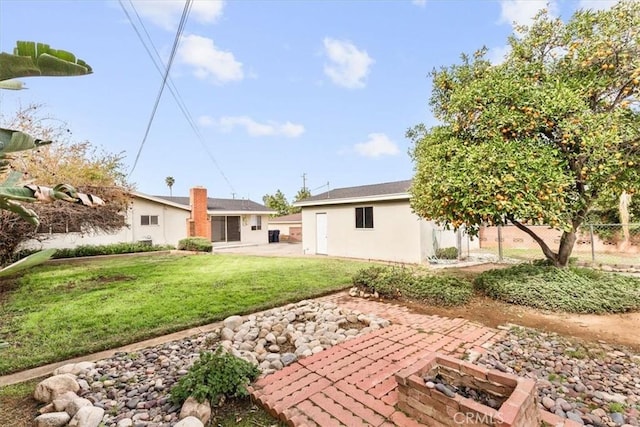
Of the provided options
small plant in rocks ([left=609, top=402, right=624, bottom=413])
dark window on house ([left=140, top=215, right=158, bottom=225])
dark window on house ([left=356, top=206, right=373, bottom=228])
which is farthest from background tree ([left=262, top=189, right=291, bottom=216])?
small plant in rocks ([left=609, top=402, right=624, bottom=413])

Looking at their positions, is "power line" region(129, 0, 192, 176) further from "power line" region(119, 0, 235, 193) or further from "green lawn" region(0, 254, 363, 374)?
"green lawn" region(0, 254, 363, 374)

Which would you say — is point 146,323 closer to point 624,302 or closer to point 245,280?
point 245,280

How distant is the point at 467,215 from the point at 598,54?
12.0ft

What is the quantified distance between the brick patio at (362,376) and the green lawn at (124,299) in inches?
89.2

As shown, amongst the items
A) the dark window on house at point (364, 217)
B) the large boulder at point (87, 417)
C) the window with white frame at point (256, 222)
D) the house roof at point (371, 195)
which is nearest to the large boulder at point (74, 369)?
the large boulder at point (87, 417)

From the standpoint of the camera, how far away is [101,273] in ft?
30.2

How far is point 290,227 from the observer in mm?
27594

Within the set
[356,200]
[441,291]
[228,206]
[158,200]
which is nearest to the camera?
[441,291]

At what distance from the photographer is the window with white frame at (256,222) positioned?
2220 centimetres

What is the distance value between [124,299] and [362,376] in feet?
18.3

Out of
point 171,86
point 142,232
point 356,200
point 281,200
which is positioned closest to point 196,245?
point 142,232

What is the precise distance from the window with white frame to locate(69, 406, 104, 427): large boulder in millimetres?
19912

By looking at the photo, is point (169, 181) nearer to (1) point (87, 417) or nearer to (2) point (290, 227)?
(2) point (290, 227)

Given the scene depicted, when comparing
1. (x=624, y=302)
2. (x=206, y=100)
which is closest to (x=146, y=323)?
(x=624, y=302)
